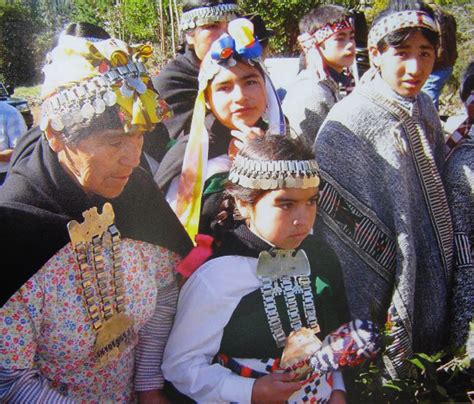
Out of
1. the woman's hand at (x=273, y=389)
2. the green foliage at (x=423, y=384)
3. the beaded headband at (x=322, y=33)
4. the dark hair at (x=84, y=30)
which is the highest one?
the dark hair at (x=84, y=30)

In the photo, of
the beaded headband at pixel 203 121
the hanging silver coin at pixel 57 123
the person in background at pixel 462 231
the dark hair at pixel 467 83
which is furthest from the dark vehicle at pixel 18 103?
the dark hair at pixel 467 83

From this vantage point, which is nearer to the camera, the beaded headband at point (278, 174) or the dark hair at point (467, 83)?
the beaded headband at point (278, 174)

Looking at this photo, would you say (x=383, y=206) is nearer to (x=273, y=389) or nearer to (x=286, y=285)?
(x=286, y=285)

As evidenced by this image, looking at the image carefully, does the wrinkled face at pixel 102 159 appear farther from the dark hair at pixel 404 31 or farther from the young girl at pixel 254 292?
the dark hair at pixel 404 31

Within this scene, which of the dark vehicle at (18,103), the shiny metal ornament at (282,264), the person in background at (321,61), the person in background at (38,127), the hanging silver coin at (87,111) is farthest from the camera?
the person in background at (321,61)

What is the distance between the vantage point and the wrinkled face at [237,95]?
197 cm

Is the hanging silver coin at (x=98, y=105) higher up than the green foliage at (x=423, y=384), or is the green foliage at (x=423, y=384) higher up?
the hanging silver coin at (x=98, y=105)

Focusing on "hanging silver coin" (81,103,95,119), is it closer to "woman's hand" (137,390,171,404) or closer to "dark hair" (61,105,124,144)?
"dark hair" (61,105,124,144)

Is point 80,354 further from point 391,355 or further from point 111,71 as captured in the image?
point 391,355

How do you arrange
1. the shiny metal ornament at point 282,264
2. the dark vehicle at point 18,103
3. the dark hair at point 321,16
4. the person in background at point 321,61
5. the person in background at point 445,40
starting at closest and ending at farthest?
the shiny metal ornament at point 282,264
the dark vehicle at point 18,103
the person in background at point 445,40
the person in background at point 321,61
the dark hair at point 321,16

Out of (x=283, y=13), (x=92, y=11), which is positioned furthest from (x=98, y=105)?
(x=283, y=13)

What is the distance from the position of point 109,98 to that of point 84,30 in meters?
0.45

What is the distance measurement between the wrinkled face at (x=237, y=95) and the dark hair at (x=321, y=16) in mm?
1316

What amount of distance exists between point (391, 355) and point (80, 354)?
1.27 metres
